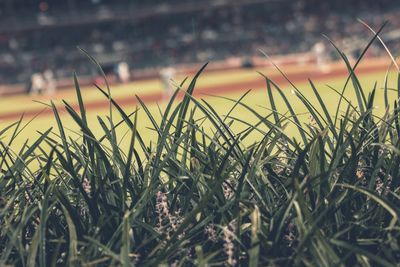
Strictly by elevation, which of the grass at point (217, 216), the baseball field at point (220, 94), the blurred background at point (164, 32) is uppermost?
the blurred background at point (164, 32)

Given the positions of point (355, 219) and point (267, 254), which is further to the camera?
point (355, 219)

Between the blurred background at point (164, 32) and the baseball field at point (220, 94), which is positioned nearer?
the baseball field at point (220, 94)

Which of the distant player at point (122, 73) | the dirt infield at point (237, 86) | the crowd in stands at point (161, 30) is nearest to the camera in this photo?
the dirt infield at point (237, 86)

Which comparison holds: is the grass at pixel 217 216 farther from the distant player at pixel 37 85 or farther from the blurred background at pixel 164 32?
the blurred background at pixel 164 32

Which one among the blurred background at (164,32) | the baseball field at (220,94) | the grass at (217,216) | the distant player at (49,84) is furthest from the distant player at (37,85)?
the grass at (217,216)

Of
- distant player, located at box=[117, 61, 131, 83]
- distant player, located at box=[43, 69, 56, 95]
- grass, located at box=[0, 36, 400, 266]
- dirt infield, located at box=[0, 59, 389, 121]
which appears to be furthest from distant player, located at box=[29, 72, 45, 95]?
grass, located at box=[0, 36, 400, 266]

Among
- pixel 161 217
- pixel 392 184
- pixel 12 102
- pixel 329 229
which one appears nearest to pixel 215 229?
pixel 161 217

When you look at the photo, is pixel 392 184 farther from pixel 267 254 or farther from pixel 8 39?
pixel 8 39
